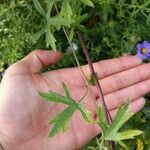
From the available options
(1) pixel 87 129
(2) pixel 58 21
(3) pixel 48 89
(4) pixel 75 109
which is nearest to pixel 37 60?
(3) pixel 48 89

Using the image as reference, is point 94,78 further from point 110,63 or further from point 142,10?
point 142,10

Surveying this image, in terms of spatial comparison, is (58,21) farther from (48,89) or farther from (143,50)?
(143,50)

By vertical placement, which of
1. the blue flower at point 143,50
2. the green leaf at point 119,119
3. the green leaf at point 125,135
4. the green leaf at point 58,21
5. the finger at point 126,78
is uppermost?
the green leaf at point 58,21

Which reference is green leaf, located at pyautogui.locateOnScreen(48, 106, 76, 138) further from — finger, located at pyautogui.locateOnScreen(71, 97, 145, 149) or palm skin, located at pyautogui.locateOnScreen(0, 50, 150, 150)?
finger, located at pyautogui.locateOnScreen(71, 97, 145, 149)

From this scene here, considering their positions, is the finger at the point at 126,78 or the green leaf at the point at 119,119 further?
the finger at the point at 126,78

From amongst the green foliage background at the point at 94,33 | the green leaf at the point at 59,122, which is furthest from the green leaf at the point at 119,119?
the green foliage background at the point at 94,33

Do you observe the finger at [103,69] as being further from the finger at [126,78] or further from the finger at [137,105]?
the finger at [137,105]

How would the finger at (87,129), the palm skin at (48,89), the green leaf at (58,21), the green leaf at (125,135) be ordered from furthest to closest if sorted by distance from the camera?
the finger at (87,129), the palm skin at (48,89), the green leaf at (58,21), the green leaf at (125,135)
